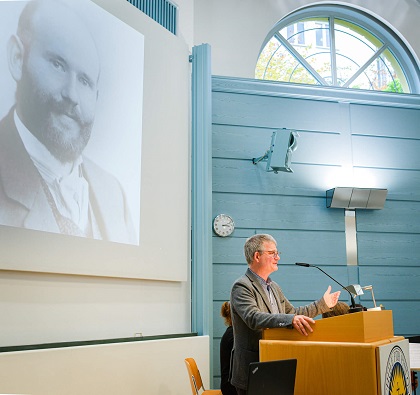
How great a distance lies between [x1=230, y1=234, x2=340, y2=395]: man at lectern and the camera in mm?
2697

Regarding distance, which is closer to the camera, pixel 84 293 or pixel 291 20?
pixel 84 293

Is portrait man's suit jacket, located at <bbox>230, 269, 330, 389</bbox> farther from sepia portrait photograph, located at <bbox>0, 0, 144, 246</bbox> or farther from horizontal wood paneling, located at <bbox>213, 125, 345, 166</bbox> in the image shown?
horizontal wood paneling, located at <bbox>213, 125, 345, 166</bbox>

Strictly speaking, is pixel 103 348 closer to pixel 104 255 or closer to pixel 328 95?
pixel 104 255

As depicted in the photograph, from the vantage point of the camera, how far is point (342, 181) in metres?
6.51

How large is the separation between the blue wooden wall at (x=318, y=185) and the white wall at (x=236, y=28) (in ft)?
0.87

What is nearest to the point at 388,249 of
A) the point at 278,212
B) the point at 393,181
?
the point at 393,181

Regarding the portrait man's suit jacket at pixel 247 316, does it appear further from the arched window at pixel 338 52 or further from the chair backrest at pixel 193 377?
the arched window at pixel 338 52

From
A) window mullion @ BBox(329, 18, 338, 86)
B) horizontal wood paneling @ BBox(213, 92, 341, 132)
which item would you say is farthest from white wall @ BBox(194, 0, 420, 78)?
window mullion @ BBox(329, 18, 338, 86)

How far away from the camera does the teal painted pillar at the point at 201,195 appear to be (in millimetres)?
5285

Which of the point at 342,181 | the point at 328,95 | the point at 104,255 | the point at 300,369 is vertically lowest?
the point at 300,369

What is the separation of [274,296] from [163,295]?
1.90 metres

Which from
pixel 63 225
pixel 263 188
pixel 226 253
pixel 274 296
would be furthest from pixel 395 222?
pixel 63 225

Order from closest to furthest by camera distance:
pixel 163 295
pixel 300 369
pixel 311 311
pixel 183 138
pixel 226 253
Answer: pixel 300 369
pixel 311 311
pixel 163 295
pixel 183 138
pixel 226 253

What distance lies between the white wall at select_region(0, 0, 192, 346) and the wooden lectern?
174 centimetres
